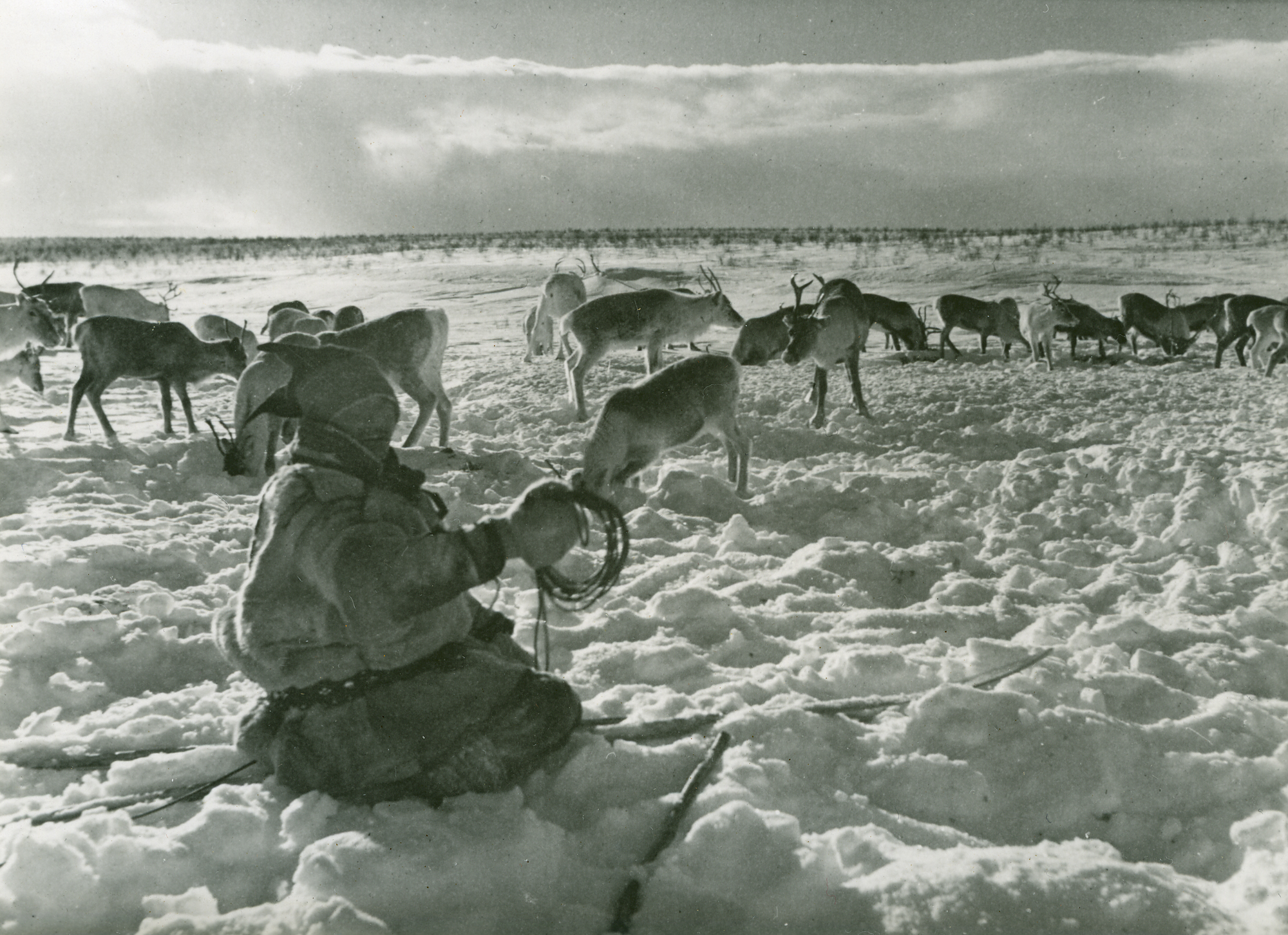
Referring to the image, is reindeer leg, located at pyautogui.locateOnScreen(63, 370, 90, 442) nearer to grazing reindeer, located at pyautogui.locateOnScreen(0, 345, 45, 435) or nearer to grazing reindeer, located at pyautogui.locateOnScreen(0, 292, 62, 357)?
grazing reindeer, located at pyautogui.locateOnScreen(0, 345, 45, 435)

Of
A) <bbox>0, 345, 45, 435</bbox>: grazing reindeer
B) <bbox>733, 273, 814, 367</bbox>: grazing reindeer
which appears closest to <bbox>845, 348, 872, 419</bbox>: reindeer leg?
<bbox>733, 273, 814, 367</bbox>: grazing reindeer

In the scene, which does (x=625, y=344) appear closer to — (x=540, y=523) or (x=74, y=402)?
(x=74, y=402)

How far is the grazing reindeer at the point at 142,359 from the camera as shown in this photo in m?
8.98

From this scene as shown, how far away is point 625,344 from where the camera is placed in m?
10.5

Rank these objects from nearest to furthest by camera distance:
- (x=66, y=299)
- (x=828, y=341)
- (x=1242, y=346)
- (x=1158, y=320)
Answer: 1. (x=828, y=341)
2. (x=1242, y=346)
3. (x=1158, y=320)
4. (x=66, y=299)

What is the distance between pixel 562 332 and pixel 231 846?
825 cm

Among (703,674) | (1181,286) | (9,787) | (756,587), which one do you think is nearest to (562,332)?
(756,587)

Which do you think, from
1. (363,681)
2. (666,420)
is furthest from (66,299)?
(363,681)

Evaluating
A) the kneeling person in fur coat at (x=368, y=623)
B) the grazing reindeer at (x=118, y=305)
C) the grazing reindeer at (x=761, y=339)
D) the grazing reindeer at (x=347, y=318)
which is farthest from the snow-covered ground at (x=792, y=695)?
the grazing reindeer at (x=118, y=305)

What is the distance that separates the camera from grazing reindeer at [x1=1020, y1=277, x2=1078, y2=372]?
584 inches

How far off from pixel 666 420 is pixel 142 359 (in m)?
5.54

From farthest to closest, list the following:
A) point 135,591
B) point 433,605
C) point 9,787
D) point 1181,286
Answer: point 1181,286 → point 135,591 → point 9,787 → point 433,605

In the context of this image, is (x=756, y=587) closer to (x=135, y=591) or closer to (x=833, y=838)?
(x=833, y=838)

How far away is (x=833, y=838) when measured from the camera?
2643 millimetres
